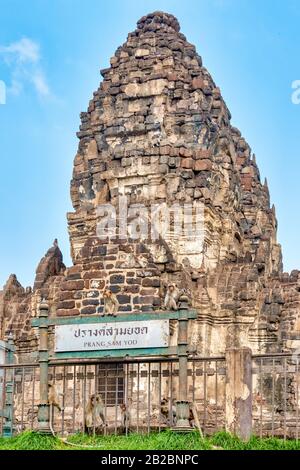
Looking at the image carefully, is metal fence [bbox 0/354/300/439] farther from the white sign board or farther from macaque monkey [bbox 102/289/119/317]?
macaque monkey [bbox 102/289/119/317]

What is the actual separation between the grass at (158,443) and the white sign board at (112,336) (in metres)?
1.43

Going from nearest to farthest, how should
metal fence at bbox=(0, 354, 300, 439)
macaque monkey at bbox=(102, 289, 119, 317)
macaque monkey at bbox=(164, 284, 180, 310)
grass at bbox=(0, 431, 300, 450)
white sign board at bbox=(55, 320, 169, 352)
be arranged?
grass at bbox=(0, 431, 300, 450)
white sign board at bbox=(55, 320, 169, 352)
metal fence at bbox=(0, 354, 300, 439)
macaque monkey at bbox=(102, 289, 119, 317)
macaque monkey at bbox=(164, 284, 180, 310)

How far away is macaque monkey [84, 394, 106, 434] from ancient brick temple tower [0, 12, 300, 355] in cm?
631

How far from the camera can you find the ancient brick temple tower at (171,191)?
27078mm

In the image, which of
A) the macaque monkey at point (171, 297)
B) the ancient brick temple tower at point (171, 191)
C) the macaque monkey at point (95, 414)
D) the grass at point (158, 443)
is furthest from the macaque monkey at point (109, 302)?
the grass at point (158, 443)

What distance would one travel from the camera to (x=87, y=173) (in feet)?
101

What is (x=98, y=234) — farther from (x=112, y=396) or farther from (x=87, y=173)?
(x=112, y=396)

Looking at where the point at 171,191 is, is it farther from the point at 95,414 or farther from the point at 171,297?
the point at 95,414

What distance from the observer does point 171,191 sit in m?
28.4

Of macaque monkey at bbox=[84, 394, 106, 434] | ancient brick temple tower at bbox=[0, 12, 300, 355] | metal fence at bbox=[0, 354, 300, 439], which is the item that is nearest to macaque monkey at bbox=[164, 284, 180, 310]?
ancient brick temple tower at bbox=[0, 12, 300, 355]

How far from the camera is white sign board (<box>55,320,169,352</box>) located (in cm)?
1561

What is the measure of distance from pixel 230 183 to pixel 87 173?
171 inches
